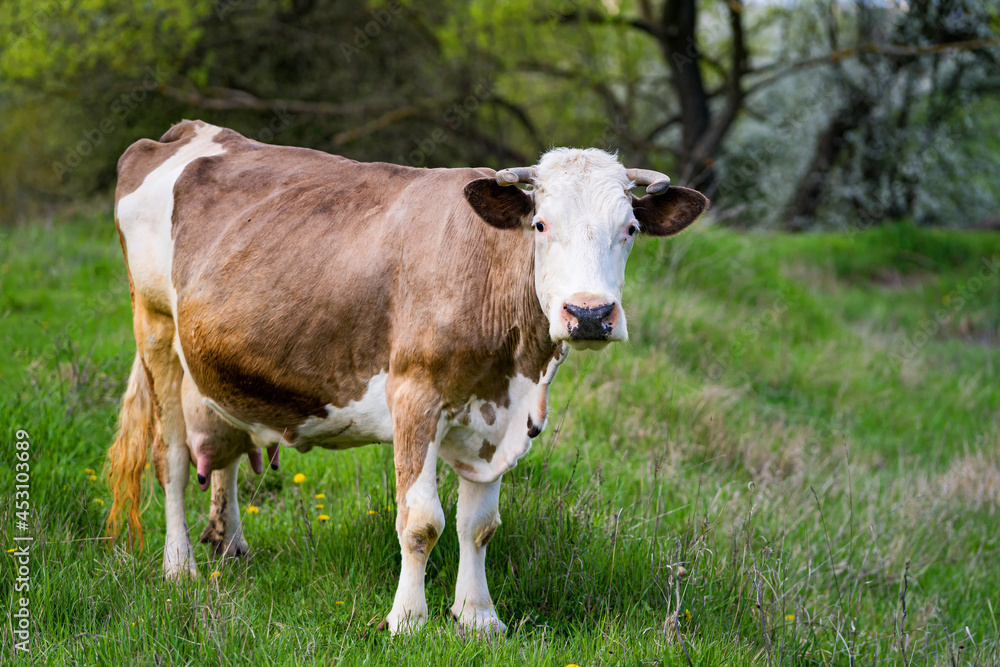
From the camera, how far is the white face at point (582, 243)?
2.99 metres

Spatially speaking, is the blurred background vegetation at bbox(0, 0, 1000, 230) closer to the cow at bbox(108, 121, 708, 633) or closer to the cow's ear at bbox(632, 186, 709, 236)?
the cow at bbox(108, 121, 708, 633)

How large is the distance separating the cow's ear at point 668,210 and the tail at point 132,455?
2.71 meters

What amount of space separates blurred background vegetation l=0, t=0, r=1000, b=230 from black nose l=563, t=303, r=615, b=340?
35.5 feet

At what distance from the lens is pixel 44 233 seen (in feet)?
32.4

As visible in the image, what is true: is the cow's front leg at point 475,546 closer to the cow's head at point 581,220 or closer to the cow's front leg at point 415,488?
the cow's front leg at point 415,488

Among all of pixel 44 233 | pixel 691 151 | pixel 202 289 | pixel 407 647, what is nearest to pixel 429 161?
pixel 691 151

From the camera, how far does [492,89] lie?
49.5 ft

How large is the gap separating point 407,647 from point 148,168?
275cm

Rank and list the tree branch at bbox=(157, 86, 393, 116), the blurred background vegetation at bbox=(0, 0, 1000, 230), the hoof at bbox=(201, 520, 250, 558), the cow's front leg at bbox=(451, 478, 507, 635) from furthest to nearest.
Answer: the tree branch at bbox=(157, 86, 393, 116) < the blurred background vegetation at bbox=(0, 0, 1000, 230) < the hoof at bbox=(201, 520, 250, 558) < the cow's front leg at bbox=(451, 478, 507, 635)

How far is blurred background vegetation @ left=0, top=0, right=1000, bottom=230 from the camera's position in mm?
12805

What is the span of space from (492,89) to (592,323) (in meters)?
12.9

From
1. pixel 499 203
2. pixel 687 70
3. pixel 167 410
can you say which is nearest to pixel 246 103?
pixel 687 70

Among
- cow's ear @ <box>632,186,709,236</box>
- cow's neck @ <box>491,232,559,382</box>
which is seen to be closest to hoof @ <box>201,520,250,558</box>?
cow's neck @ <box>491,232,559,382</box>

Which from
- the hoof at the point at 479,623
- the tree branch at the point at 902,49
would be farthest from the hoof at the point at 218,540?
the tree branch at the point at 902,49
